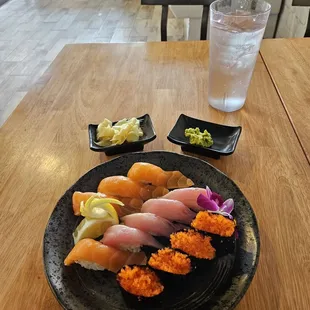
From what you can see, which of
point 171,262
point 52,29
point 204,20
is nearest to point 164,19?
point 204,20

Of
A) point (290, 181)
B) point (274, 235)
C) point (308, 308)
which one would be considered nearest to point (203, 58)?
point (290, 181)

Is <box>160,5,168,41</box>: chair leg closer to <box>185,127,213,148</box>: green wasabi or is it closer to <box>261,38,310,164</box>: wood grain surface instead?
<box>261,38,310,164</box>: wood grain surface

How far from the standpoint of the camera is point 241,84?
0.98 meters

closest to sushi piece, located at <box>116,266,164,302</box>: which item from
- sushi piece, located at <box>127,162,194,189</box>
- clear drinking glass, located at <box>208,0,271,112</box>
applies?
sushi piece, located at <box>127,162,194,189</box>

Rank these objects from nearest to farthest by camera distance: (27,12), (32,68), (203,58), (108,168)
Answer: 1. (108,168)
2. (203,58)
3. (32,68)
4. (27,12)

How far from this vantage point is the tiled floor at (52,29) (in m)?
2.83

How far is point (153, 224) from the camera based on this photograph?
602 mm

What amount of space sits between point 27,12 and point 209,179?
4.41 m

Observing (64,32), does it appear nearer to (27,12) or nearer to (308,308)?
(27,12)

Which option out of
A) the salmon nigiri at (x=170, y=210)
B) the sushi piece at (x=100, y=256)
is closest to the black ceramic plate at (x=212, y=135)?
the salmon nigiri at (x=170, y=210)

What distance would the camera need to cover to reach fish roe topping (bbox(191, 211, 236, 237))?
0.54 metres

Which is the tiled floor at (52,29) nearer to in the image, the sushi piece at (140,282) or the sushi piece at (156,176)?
the sushi piece at (156,176)

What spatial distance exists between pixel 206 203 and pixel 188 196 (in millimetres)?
53

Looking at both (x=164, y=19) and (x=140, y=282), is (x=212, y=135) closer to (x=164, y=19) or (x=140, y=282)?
(x=140, y=282)
